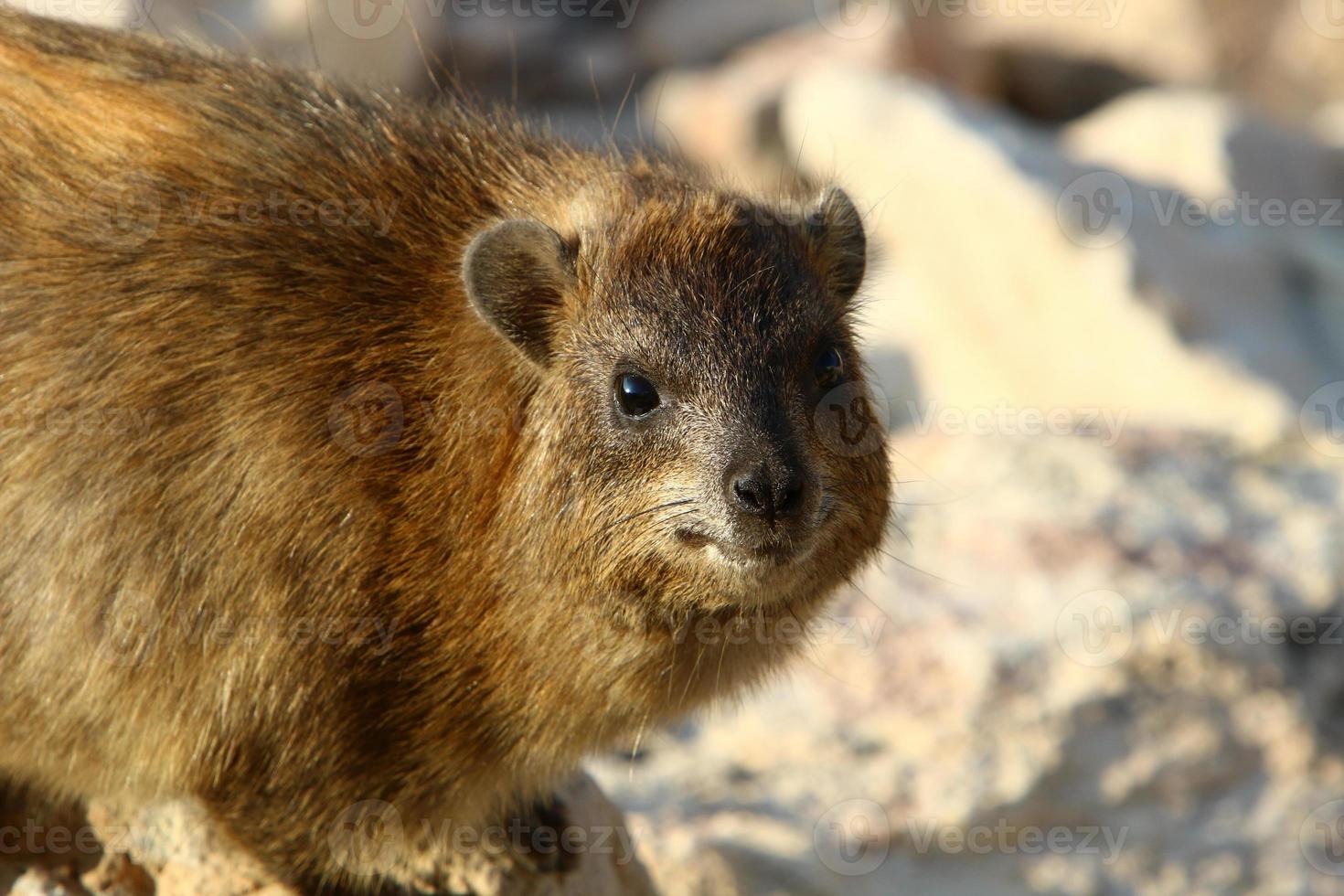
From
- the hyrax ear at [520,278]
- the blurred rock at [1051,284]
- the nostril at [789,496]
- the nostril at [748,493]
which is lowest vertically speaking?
the blurred rock at [1051,284]

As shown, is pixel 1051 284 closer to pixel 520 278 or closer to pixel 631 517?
pixel 520 278

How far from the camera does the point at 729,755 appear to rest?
9.03 meters

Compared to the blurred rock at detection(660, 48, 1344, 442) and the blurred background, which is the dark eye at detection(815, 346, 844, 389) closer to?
the blurred background

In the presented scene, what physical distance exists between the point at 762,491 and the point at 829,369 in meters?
0.72

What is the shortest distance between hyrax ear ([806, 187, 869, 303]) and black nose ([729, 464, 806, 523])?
1.15m

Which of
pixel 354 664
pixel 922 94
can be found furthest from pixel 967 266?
pixel 354 664

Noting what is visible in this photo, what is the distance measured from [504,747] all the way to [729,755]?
324cm

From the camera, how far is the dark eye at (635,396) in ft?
17.9

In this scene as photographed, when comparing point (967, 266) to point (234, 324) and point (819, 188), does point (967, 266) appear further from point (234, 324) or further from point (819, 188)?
point (234, 324)

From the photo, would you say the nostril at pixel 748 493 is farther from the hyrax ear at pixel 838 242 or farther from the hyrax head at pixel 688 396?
the hyrax ear at pixel 838 242

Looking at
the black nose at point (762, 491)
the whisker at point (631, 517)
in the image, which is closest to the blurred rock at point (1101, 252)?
the black nose at point (762, 491)

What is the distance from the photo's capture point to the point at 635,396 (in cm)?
547

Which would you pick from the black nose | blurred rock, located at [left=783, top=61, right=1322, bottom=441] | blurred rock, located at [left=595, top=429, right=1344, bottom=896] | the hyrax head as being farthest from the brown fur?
blurred rock, located at [left=783, top=61, right=1322, bottom=441]

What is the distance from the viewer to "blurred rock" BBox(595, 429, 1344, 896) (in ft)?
27.3
